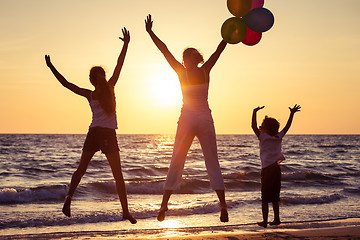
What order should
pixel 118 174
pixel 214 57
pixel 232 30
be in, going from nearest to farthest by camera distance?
pixel 232 30
pixel 214 57
pixel 118 174

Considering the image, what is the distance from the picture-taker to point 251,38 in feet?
22.2

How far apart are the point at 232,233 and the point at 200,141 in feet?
9.76

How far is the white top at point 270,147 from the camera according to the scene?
757 cm

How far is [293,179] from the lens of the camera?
22234 millimetres

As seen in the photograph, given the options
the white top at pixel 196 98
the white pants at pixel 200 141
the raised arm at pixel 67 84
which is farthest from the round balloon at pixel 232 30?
the raised arm at pixel 67 84

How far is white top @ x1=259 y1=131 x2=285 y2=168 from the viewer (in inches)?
298

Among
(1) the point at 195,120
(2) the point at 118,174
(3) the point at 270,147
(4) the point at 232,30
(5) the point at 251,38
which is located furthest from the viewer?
(3) the point at 270,147

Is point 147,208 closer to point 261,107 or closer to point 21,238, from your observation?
point 21,238

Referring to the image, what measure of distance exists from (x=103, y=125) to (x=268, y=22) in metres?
2.94

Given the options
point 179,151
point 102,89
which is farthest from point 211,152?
point 102,89

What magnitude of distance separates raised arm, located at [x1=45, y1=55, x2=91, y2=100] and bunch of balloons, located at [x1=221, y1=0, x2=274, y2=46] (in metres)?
2.24

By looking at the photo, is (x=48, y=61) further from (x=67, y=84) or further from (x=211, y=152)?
(x=211, y=152)

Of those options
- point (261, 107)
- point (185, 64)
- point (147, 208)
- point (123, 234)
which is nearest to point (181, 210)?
point (147, 208)

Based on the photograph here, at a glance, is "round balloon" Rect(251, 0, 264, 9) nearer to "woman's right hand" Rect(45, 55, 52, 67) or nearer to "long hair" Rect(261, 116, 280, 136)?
"long hair" Rect(261, 116, 280, 136)
